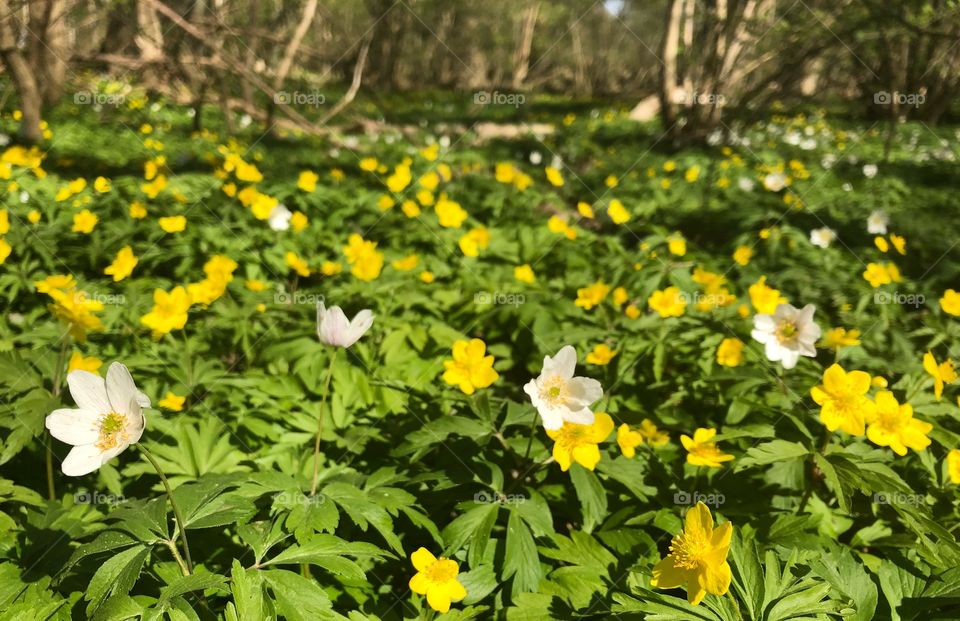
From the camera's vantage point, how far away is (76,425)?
1443mm

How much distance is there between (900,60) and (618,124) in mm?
5775

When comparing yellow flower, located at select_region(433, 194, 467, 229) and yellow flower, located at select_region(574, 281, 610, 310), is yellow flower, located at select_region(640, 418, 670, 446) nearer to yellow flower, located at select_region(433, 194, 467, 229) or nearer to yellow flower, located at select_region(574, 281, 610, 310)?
yellow flower, located at select_region(574, 281, 610, 310)

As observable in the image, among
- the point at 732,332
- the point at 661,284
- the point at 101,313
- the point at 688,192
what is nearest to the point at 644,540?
the point at 732,332

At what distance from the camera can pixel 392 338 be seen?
2771 mm

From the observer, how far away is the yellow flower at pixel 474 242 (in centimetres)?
372

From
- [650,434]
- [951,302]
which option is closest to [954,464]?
[650,434]

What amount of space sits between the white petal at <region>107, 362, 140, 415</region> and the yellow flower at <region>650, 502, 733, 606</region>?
1.30 m

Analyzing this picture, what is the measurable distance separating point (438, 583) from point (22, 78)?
6419 millimetres

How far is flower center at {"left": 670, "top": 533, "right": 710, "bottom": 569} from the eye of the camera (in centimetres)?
133

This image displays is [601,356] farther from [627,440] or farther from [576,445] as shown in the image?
[576,445]

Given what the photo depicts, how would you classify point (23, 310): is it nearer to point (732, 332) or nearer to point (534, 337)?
point (534, 337)

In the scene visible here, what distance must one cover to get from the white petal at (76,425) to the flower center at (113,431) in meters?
0.03

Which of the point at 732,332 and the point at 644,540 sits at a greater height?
the point at 732,332

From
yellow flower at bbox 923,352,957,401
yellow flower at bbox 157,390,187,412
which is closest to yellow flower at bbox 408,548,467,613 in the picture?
yellow flower at bbox 157,390,187,412
